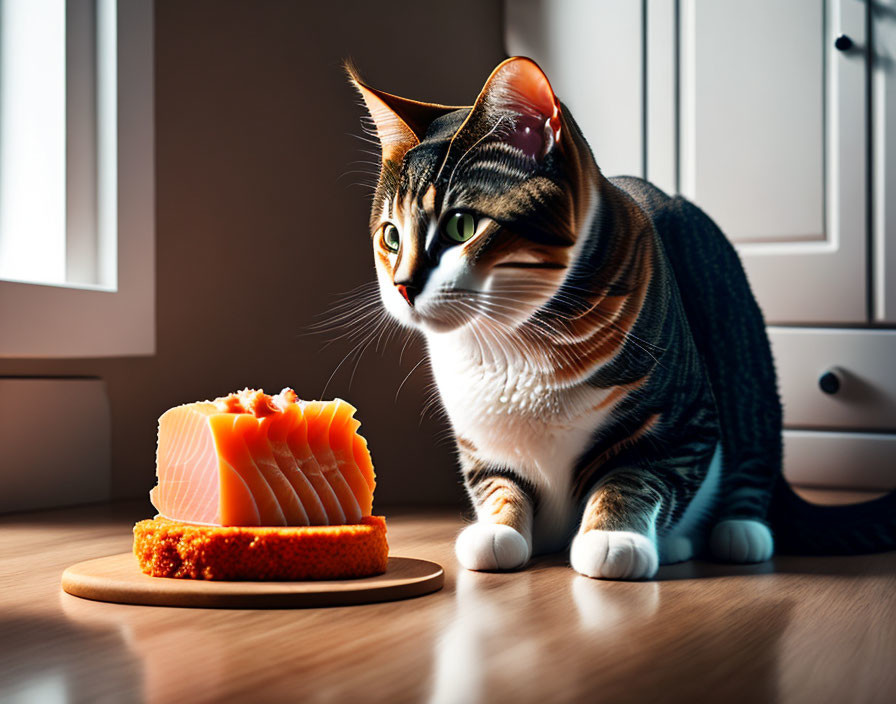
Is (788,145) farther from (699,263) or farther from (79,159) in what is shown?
(79,159)

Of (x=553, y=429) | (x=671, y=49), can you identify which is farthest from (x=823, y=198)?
(x=553, y=429)

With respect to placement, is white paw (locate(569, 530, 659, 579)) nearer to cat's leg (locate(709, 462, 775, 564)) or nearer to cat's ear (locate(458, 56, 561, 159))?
cat's leg (locate(709, 462, 775, 564))

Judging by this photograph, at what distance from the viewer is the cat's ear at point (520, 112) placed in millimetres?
994

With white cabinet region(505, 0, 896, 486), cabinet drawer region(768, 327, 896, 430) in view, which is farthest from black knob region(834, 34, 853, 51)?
cabinet drawer region(768, 327, 896, 430)

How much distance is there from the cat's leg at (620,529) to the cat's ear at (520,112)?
36 cm

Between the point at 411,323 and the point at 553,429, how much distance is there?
19 cm

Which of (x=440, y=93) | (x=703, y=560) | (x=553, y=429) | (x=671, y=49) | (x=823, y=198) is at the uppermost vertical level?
(x=671, y=49)

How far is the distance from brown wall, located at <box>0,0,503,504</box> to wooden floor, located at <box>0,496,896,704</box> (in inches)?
27.5

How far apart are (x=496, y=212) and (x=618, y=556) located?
36cm

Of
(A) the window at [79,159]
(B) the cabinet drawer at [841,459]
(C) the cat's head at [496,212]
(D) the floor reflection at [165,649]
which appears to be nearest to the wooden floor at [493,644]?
(D) the floor reflection at [165,649]

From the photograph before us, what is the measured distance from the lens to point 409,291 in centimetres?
101

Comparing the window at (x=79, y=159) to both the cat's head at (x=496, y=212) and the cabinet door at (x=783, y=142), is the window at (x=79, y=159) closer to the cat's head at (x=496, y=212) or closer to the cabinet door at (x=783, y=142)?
the cat's head at (x=496, y=212)

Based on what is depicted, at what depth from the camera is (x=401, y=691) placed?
61cm

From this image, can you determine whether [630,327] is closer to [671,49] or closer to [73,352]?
[73,352]
